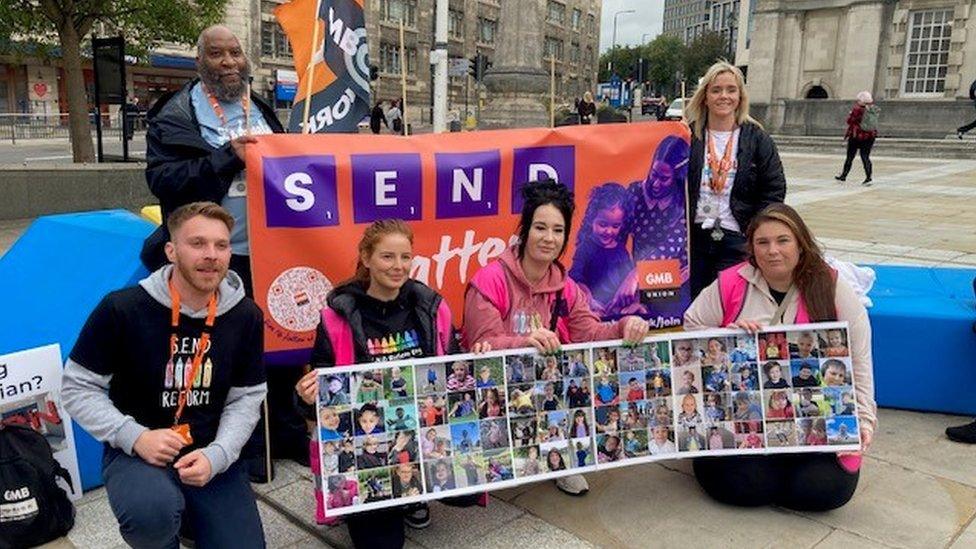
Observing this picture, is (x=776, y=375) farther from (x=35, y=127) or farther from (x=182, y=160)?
(x=35, y=127)

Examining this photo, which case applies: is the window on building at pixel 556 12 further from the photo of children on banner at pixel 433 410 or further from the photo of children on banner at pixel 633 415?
the photo of children on banner at pixel 433 410

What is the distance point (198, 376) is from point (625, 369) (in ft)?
5.24

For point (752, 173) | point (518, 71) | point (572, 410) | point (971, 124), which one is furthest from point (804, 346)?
point (971, 124)

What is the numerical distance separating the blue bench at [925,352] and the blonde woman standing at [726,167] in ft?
2.83

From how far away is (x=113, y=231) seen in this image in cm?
409

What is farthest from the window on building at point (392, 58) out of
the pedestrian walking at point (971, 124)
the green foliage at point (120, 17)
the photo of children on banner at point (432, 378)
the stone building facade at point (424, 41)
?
the photo of children on banner at point (432, 378)

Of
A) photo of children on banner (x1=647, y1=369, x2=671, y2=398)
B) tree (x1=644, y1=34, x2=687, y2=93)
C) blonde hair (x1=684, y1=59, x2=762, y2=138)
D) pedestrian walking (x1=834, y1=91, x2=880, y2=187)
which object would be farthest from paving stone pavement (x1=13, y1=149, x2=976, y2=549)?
tree (x1=644, y1=34, x2=687, y2=93)

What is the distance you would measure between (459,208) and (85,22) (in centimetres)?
978

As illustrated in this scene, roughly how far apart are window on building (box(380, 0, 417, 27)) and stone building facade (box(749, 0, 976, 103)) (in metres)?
31.0

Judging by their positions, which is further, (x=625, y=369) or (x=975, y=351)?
(x=975, y=351)

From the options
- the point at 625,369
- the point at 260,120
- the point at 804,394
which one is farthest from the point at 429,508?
the point at 260,120

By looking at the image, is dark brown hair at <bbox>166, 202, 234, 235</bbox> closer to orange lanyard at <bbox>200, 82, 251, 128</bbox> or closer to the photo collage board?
the photo collage board

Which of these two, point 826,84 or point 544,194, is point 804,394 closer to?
point 544,194

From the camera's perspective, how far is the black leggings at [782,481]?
3.03m
